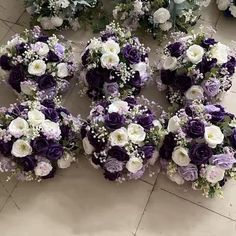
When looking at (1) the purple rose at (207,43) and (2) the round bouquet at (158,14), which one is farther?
(2) the round bouquet at (158,14)

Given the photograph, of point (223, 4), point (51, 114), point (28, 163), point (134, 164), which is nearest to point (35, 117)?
point (51, 114)

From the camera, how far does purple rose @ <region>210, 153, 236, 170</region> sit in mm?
1623

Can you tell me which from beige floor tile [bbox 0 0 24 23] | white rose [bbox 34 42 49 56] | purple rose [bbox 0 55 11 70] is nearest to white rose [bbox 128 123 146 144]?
white rose [bbox 34 42 49 56]

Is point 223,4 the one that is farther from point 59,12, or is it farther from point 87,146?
point 87,146

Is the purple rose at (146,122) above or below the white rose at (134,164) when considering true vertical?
above

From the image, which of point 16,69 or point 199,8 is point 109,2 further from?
point 16,69

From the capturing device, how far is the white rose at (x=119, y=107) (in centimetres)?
169

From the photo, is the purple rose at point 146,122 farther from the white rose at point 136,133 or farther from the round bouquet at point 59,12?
the round bouquet at point 59,12

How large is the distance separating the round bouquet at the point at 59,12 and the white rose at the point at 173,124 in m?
0.67

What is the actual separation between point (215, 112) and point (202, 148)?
A: 5.8 inches

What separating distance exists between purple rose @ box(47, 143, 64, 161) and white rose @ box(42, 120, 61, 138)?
3 centimetres

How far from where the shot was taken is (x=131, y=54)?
71.4 inches

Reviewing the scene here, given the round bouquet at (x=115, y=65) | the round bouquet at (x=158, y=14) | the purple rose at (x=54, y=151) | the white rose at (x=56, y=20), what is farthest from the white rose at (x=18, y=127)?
the round bouquet at (x=158, y=14)

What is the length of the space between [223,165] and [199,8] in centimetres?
78
